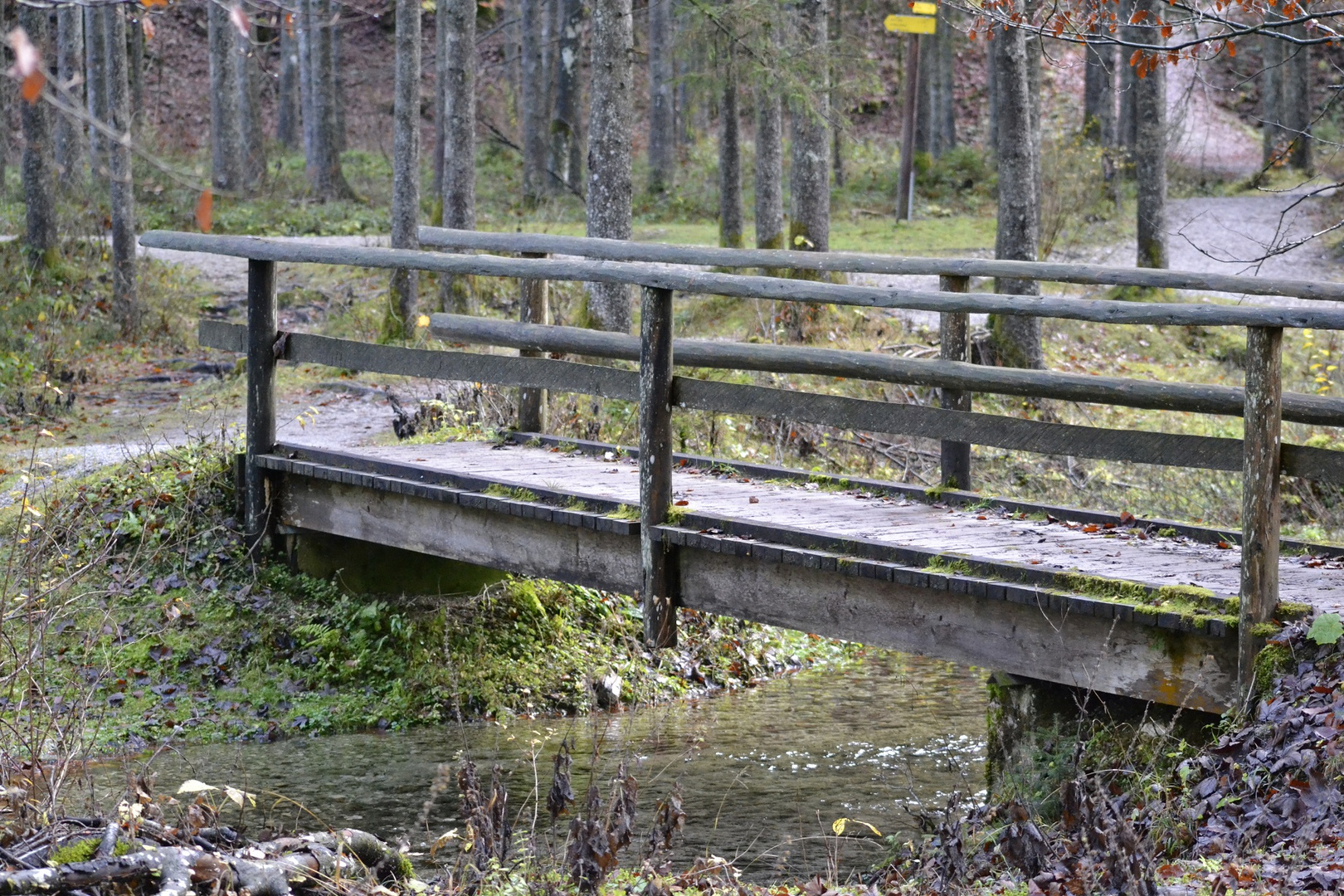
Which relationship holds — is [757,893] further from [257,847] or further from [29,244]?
[29,244]

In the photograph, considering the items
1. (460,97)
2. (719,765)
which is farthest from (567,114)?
(719,765)

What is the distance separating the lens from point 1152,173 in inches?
771

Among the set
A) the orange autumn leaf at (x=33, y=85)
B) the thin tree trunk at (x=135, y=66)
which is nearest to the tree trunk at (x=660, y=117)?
the thin tree trunk at (x=135, y=66)

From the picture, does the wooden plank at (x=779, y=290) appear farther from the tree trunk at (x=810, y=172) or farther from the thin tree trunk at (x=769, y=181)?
the thin tree trunk at (x=769, y=181)

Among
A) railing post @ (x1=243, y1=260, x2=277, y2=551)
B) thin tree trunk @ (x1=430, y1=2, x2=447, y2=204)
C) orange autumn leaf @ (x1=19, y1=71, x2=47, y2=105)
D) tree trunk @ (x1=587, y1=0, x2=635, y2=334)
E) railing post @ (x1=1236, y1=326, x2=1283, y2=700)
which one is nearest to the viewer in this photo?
orange autumn leaf @ (x1=19, y1=71, x2=47, y2=105)

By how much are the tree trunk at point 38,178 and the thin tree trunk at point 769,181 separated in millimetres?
8225

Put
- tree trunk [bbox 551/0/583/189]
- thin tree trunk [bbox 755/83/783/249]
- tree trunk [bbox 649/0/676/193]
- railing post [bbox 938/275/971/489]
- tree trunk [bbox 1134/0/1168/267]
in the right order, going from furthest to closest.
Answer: tree trunk [bbox 649/0/676/193] < tree trunk [bbox 551/0/583/189] < tree trunk [bbox 1134/0/1168/267] < thin tree trunk [bbox 755/83/783/249] < railing post [bbox 938/275/971/489]

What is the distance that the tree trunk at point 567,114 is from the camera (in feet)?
89.2

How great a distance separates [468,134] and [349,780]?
9757mm

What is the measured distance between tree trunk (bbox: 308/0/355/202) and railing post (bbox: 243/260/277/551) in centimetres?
1614

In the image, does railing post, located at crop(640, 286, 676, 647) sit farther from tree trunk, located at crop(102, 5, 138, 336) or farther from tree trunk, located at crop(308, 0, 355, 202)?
tree trunk, located at crop(308, 0, 355, 202)

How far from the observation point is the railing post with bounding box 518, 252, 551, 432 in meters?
9.61

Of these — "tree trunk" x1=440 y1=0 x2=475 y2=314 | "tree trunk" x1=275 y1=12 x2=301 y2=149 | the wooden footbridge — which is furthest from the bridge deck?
"tree trunk" x1=275 y1=12 x2=301 y2=149

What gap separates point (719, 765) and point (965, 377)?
2.62 metres
